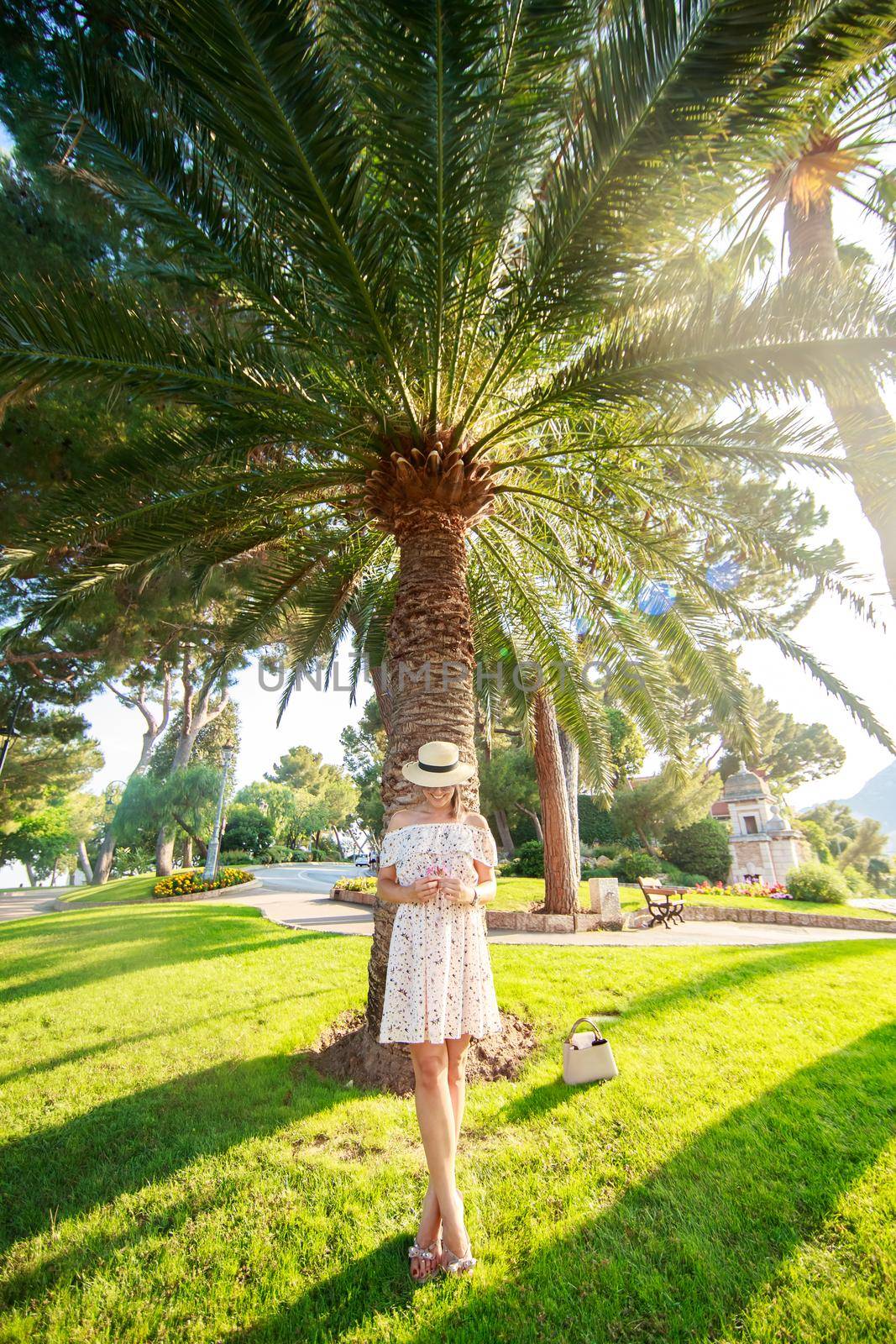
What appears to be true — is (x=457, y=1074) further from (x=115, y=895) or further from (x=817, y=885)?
(x=115, y=895)

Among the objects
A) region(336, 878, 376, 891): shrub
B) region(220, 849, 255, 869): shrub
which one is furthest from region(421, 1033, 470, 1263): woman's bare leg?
region(220, 849, 255, 869): shrub

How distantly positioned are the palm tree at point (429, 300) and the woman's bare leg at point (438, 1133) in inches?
84.5

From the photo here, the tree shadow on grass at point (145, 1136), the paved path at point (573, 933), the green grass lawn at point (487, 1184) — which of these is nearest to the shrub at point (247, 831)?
the paved path at point (573, 933)

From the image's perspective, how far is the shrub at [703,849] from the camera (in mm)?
25109

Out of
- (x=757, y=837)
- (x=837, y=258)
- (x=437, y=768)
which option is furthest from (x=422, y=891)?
(x=757, y=837)

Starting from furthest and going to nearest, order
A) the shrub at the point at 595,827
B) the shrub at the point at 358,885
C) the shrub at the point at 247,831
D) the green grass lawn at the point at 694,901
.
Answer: the shrub at the point at 247,831, the shrub at the point at 595,827, the shrub at the point at 358,885, the green grass lawn at the point at 694,901

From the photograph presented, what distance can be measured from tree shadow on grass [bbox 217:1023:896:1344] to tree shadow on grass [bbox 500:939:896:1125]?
1.96ft

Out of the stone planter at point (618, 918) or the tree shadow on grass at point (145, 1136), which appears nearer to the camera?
the tree shadow on grass at point (145, 1136)

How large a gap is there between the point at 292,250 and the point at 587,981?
7.03m

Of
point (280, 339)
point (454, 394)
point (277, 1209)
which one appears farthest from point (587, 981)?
point (280, 339)

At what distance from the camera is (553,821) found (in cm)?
1150

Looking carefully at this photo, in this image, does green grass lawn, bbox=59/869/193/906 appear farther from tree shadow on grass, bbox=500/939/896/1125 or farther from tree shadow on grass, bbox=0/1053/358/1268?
tree shadow on grass, bbox=500/939/896/1125

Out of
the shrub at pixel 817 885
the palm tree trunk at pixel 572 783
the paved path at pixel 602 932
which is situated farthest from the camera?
the shrub at pixel 817 885

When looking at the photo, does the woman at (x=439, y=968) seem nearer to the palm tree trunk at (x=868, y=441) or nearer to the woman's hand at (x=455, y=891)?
the woman's hand at (x=455, y=891)
